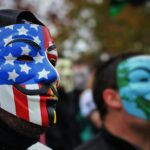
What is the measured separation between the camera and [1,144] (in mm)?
3631

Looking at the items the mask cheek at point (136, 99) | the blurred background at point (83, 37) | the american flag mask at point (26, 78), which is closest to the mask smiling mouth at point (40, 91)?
the american flag mask at point (26, 78)

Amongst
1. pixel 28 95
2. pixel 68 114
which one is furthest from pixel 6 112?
pixel 68 114

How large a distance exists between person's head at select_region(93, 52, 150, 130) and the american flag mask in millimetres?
1706

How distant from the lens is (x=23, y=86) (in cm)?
363

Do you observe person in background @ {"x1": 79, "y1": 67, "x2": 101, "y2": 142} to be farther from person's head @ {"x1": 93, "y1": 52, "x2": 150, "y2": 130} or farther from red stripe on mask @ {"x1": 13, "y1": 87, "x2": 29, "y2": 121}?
red stripe on mask @ {"x1": 13, "y1": 87, "x2": 29, "y2": 121}

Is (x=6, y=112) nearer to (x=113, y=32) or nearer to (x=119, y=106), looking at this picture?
(x=119, y=106)

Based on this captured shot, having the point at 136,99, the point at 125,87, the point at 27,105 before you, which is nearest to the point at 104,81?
the point at 125,87

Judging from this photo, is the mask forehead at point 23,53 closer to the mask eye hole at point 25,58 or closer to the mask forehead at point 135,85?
the mask eye hole at point 25,58

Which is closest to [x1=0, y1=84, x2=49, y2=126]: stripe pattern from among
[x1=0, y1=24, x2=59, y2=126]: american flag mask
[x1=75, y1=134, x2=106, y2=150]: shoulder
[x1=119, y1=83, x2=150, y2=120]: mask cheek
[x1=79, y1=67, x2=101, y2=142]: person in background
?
[x1=0, y1=24, x2=59, y2=126]: american flag mask

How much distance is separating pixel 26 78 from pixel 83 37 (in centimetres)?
2177

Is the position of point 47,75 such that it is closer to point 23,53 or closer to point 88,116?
point 23,53

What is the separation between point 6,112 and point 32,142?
221 millimetres

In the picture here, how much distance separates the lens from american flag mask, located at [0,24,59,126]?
3.60 meters

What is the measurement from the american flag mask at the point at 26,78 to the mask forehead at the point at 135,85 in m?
1.70
